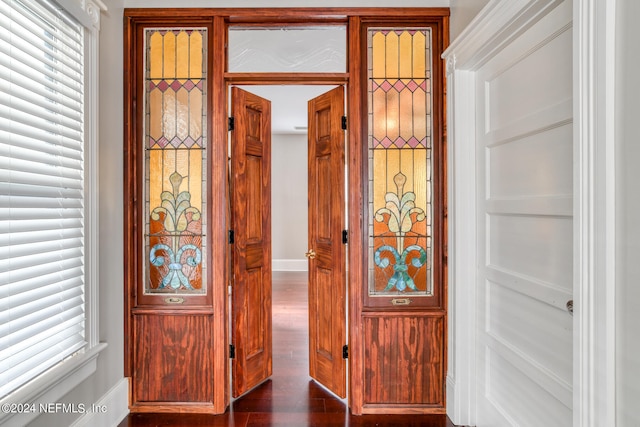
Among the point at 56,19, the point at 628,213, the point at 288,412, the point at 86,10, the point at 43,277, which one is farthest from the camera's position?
the point at 288,412

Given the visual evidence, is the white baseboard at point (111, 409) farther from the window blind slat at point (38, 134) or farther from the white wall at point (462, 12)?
the white wall at point (462, 12)

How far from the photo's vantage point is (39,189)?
70.2 inches

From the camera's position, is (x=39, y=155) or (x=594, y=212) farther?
(x=39, y=155)

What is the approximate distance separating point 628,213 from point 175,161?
2304 mm

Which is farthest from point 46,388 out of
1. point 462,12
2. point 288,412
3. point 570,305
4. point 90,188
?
point 462,12

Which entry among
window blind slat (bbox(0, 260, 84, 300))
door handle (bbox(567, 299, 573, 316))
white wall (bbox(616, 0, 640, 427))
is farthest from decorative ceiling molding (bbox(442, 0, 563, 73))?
window blind slat (bbox(0, 260, 84, 300))

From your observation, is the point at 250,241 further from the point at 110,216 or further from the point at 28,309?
the point at 28,309

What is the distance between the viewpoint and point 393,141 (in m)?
2.54

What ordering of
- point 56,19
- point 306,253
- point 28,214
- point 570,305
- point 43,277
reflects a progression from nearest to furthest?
point 570,305, point 28,214, point 43,277, point 56,19, point 306,253

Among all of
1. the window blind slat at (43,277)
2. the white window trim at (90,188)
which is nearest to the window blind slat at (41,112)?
the white window trim at (90,188)

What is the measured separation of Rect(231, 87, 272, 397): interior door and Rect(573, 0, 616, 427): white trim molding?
1945mm

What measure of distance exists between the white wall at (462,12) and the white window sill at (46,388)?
2.69 metres

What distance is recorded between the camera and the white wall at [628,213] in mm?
1084

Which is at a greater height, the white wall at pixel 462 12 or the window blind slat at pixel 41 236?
the white wall at pixel 462 12
